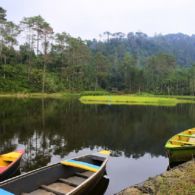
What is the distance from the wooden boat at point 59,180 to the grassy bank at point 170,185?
4.17 ft

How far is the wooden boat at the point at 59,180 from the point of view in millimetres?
7633

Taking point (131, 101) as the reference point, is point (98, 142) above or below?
below

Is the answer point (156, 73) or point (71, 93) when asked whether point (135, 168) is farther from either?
point (156, 73)

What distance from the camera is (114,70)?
9956 cm

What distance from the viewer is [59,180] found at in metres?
9.15

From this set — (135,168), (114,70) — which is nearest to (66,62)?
(114,70)

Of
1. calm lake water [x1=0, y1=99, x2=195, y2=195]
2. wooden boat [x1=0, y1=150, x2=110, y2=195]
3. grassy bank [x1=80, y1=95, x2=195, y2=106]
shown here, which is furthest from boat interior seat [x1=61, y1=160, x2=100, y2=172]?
grassy bank [x1=80, y1=95, x2=195, y2=106]

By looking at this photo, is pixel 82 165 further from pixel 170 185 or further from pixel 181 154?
pixel 181 154

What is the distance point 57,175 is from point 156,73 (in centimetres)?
9395

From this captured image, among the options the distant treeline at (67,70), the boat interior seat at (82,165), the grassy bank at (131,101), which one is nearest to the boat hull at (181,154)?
the boat interior seat at (82,165)

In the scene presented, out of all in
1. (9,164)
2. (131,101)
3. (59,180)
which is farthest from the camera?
(131,101)

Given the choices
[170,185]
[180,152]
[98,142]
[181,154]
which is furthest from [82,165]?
[98,142]

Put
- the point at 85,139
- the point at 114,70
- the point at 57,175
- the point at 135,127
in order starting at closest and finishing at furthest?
1. the point at 57,175
2. the point at 85,139
3. the point at 135,127
4. the point at 114,70

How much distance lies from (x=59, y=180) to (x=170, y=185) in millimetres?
3499
